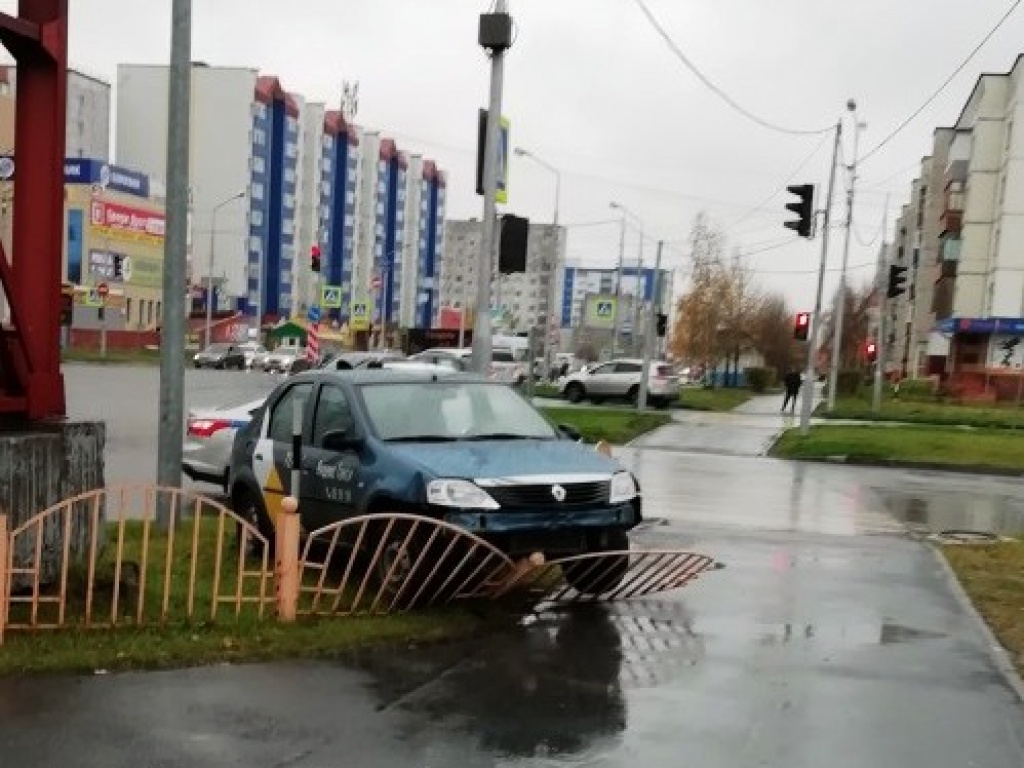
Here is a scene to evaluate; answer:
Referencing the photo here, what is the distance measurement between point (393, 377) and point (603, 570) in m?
2.22

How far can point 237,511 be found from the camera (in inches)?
391

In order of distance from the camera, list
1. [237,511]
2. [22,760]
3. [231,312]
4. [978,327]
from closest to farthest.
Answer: [22,760] → [237,511] → [978,327] → [231,312]

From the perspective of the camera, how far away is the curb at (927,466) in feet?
70.7

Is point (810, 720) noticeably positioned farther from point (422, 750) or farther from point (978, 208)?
point (978, 208)

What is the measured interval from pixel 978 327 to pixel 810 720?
53.2m

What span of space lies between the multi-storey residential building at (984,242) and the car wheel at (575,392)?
2260cm

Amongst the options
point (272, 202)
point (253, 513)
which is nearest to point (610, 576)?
point (253, 513)

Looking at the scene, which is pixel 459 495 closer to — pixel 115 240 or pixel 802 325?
pixel 802 325

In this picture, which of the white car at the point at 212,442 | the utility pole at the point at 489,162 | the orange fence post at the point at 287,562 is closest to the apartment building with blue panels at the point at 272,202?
the white car at the point at 212,442

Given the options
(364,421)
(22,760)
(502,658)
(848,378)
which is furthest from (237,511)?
(848,378)

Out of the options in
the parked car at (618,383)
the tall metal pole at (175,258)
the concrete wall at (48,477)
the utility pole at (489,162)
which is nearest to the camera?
the concrete wall at (48,477)

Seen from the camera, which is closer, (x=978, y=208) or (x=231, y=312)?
(x=978, y=208)

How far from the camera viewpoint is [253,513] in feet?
32.1

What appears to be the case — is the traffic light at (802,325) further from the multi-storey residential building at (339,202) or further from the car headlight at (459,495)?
the multi-storey residential building at (339,202)
